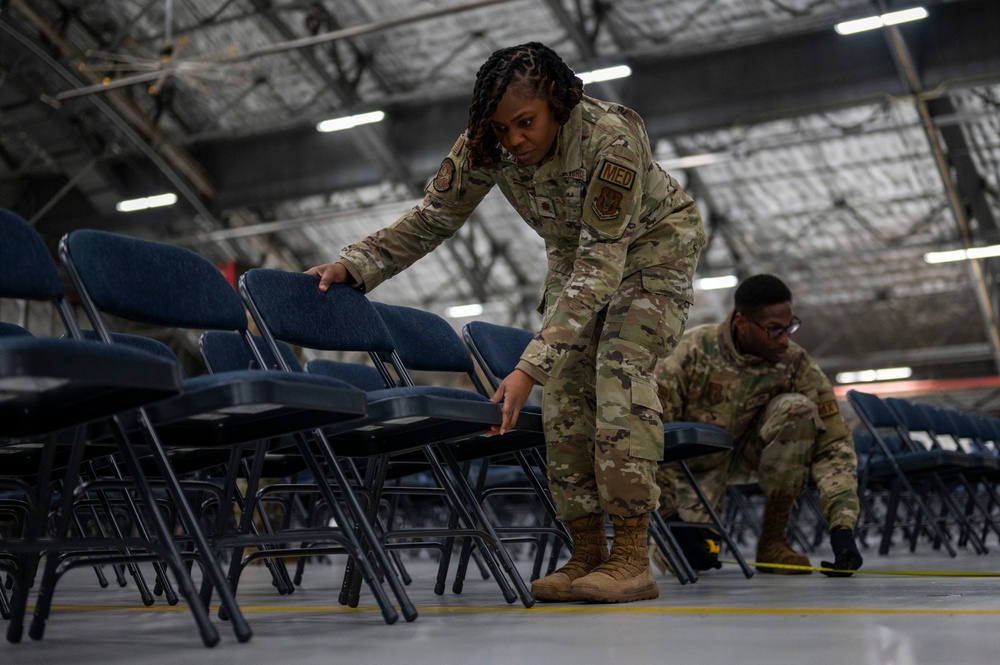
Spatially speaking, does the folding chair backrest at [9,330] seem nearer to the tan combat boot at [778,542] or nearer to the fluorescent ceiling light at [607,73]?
the tan combat boot at [778,542]

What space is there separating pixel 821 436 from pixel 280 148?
39.0 feet

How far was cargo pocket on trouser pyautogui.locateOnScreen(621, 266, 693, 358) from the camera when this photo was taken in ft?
9.14

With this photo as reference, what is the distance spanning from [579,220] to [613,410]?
504mm

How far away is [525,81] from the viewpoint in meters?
2.58

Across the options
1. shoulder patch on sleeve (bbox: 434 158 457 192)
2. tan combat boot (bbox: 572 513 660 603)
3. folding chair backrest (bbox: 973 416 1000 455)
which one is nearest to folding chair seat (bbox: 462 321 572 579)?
tan combat boot (bbox: 572 513 660 603)

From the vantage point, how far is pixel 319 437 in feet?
7.98

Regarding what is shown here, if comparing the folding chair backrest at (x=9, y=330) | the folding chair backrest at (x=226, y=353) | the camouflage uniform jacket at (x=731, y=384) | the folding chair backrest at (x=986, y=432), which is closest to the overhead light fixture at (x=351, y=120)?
the folding chair backrest at (x=986, y=432)

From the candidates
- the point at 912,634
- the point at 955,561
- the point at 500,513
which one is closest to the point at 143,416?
the point at 912,634

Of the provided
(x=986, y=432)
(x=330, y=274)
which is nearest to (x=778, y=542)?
(x=330, y=274)

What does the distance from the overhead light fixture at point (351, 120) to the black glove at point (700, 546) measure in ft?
30.1

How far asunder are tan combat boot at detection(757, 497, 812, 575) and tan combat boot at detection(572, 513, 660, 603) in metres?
1.39

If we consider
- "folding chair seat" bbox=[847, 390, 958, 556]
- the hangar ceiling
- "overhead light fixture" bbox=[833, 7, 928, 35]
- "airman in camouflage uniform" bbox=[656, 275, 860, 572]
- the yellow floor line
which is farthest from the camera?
the hangar ceiling

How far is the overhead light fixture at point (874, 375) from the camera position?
836 inches

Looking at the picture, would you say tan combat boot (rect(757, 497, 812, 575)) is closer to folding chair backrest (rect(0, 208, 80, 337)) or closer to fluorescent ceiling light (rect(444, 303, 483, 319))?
folding chair backrest (rect(0, 208, 80, 337))
